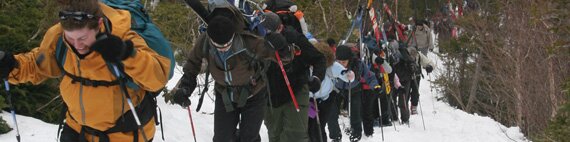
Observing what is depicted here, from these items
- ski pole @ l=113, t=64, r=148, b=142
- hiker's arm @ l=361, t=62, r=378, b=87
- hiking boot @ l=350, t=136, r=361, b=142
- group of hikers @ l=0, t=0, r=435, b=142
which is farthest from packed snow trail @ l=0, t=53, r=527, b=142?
ski pole @ l=113, t=64, r=148, b=142

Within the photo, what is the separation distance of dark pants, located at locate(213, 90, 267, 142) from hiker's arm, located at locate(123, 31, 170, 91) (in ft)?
6.49

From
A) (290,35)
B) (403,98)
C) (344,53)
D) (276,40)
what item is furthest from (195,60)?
(403,98)

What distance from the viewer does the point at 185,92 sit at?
514 centimetres

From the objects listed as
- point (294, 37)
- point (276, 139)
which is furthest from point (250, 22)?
point (276, 139)

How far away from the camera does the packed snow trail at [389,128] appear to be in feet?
21.0

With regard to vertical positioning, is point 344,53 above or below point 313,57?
below

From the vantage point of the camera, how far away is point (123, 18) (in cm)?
344

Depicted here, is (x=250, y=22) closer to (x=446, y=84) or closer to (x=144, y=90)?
(x=144, y=90)

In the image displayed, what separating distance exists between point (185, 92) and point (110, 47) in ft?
7.03

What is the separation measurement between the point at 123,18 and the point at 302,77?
2960mm

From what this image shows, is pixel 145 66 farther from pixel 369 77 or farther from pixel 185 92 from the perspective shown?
pixel 369 77

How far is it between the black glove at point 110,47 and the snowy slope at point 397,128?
344cm

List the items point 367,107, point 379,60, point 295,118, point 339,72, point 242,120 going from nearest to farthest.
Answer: point 242,120 → point 295,118 → point 339,72 → point 379,60 → point 367,107

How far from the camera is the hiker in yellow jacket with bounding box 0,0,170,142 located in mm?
3121
